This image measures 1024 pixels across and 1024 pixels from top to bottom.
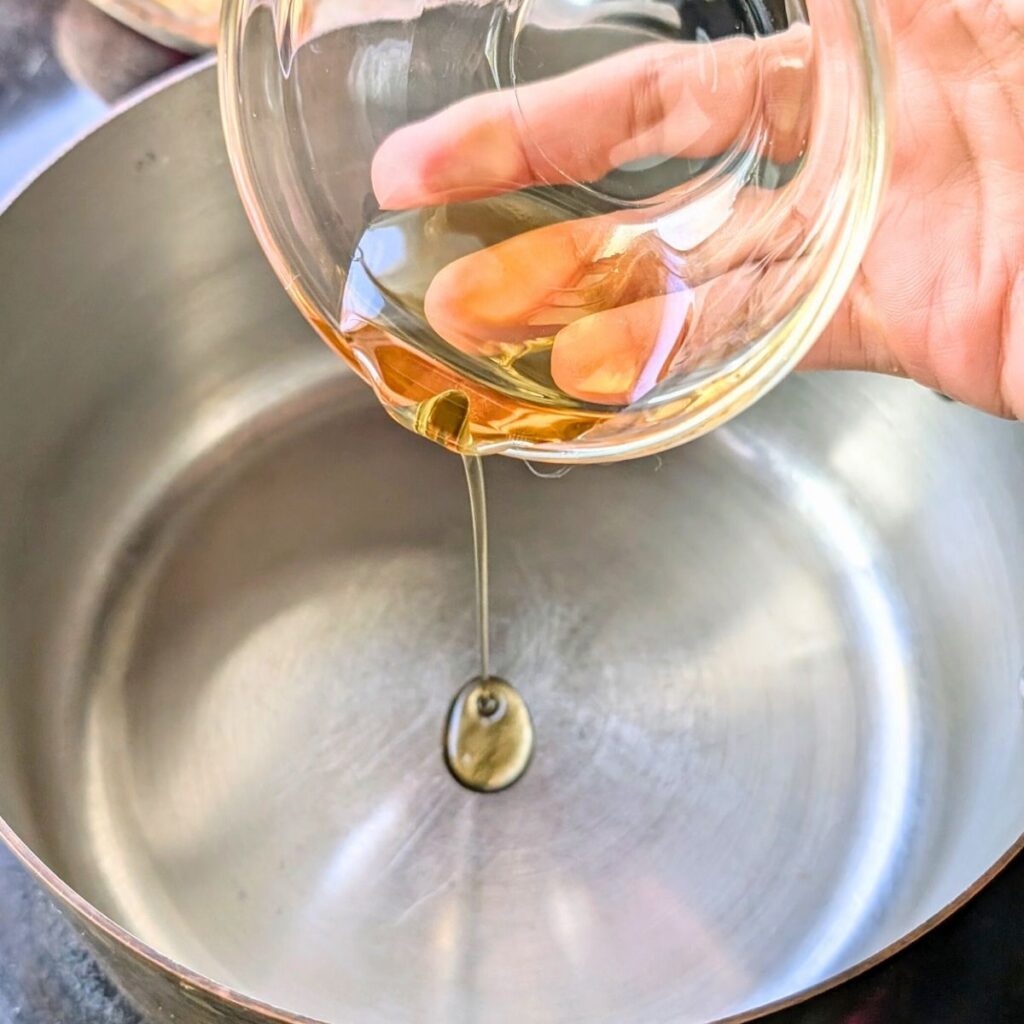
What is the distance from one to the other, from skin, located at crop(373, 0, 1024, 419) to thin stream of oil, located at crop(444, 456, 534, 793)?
119 mm

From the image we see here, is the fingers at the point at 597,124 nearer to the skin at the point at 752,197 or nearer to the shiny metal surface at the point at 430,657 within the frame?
the skin at the point at 752,197

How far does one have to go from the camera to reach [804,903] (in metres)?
0.62

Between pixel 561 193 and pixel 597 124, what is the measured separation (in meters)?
0.04

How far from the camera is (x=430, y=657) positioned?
67 centimetres

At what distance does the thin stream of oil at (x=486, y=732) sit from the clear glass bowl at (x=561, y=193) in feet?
0.38

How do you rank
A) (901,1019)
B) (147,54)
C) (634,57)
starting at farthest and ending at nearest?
(147,54) < (634,57) < (901,1019)

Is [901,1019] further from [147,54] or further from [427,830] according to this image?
[147,54]

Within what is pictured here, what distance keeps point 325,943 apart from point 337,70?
0.43 m

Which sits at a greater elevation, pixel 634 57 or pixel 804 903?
pixel 634 57

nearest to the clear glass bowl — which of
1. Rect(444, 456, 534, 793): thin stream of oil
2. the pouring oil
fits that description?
the pouring oil

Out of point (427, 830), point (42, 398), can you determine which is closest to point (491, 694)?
point (427, 830)

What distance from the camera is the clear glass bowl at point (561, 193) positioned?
0.49 meters

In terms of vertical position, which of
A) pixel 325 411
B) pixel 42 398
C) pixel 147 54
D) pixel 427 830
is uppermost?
pixel 147 54

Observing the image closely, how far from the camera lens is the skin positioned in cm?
53
